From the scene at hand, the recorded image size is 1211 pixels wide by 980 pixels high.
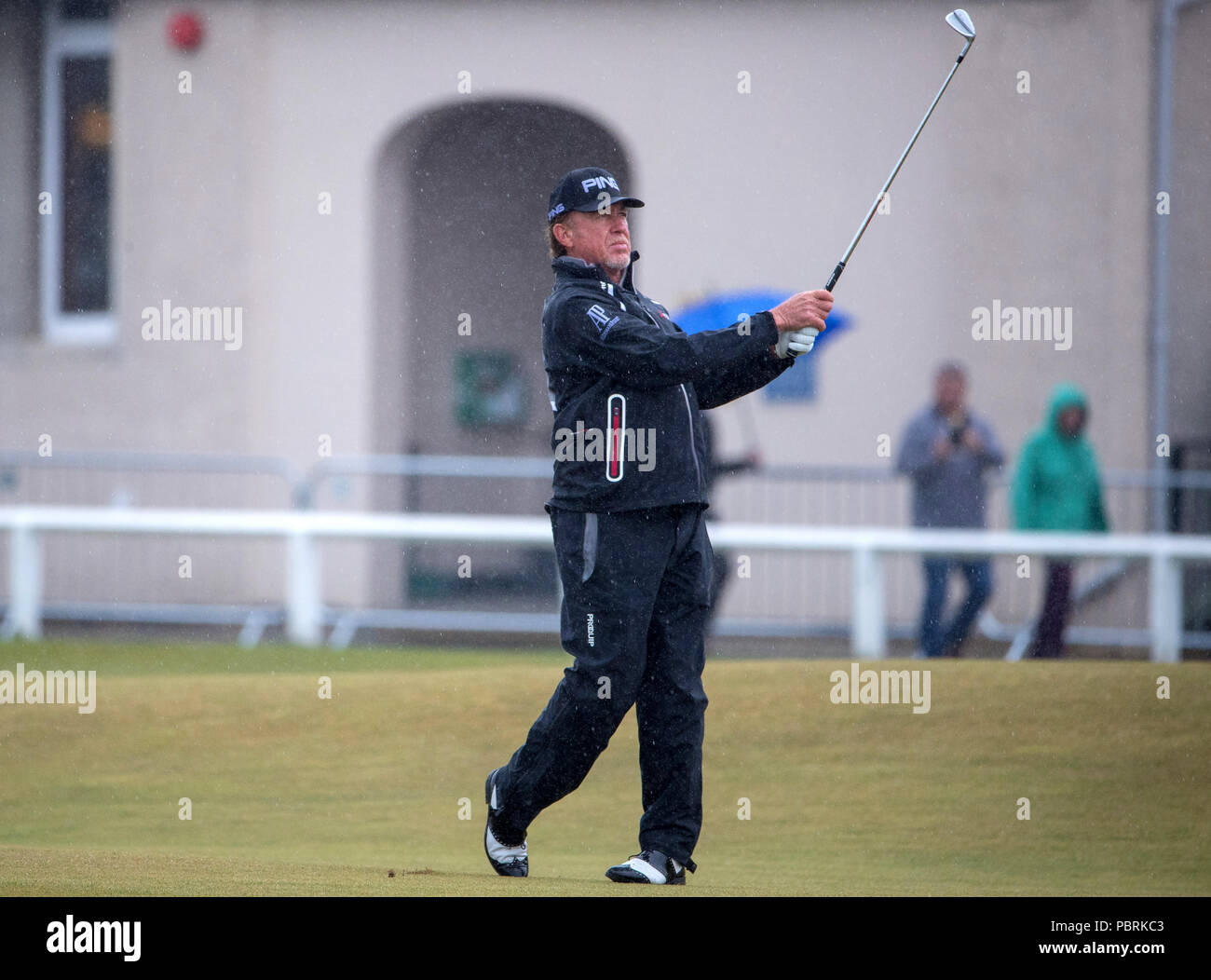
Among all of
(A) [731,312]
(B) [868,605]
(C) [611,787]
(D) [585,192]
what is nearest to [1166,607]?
(B) [868,605]

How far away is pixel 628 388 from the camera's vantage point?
475cm

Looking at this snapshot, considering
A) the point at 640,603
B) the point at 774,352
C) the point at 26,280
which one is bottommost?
the point at 640,603

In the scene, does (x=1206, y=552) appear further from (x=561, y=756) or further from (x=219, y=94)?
(x=219, y=94)

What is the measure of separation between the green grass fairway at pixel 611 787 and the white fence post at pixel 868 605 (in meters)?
1.66

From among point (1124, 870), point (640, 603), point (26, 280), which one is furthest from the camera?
point (26, 280)

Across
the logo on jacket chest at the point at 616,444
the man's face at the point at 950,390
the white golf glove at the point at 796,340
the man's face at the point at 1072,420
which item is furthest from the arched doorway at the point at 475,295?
the white golf glove at the point at 796,340

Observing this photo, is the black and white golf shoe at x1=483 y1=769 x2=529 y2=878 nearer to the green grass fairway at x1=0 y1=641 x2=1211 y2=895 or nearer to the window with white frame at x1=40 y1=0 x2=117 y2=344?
the green grass fairway at x1=0 y1=641 x2=1211 y2=895

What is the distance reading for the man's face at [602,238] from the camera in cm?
495

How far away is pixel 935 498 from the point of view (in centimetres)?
1091

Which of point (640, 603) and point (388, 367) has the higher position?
point (388, 367)

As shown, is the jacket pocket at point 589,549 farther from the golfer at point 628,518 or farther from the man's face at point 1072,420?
the man's face at point 1072,420
